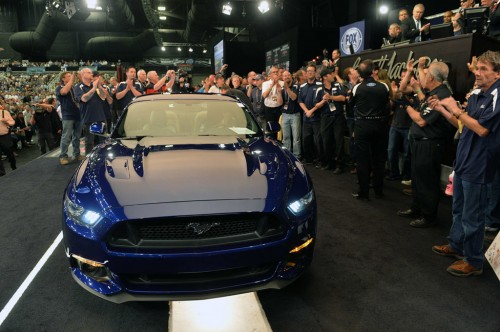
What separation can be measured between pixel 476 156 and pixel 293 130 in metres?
4.55

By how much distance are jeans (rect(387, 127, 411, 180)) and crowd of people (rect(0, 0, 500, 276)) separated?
0.02 m

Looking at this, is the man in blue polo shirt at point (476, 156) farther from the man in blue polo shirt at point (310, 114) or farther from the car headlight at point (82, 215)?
the man in blue polo shirt at point (310, 114)

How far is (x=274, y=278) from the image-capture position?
2.09m

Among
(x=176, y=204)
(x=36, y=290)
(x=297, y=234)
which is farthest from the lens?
(x=36, y=290)

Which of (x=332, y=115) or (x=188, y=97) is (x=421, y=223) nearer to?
(x=188, y=97)

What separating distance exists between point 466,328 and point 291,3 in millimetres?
14879

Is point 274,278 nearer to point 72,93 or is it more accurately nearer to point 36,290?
point 36,290

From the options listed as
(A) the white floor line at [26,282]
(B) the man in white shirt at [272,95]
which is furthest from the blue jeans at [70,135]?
(A) the white floor line at [26,282]

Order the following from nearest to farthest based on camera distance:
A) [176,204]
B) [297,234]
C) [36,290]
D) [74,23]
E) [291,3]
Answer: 1. [176,204]
2. [297,234]
3. [36,290]
4. [291,3]
5. [74,23]

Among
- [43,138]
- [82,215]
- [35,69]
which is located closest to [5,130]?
[43,138]

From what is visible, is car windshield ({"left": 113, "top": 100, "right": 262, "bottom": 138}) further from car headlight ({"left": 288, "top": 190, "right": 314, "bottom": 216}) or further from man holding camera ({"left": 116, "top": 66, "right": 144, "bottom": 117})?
man holding camera ({"left": 116, "top": 66, "right": 144, "bottom": 117})

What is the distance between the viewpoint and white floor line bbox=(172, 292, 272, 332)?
84.7 inches

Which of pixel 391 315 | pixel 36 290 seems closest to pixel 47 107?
pixel 36 290

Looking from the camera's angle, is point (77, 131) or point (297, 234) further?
point (77, 131)
